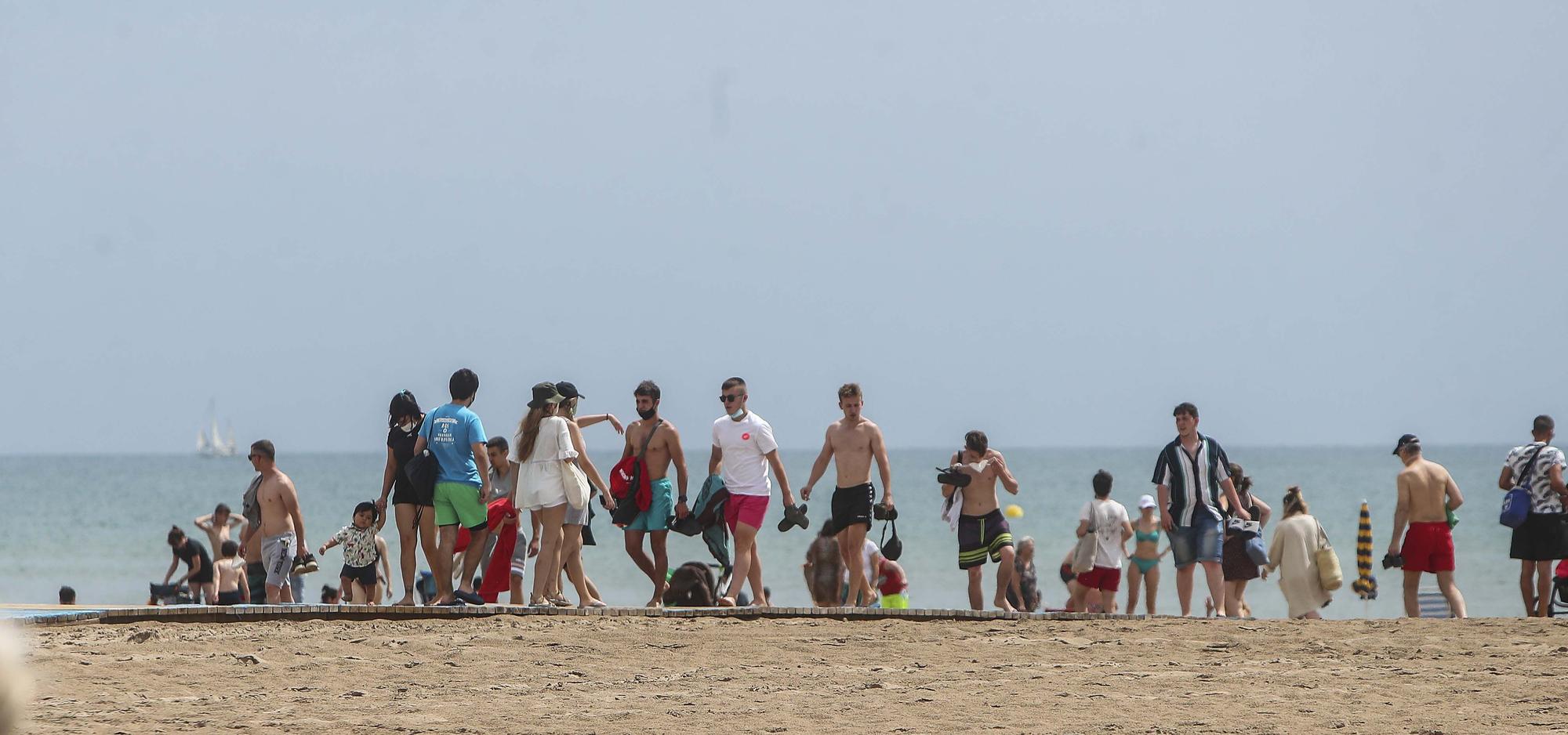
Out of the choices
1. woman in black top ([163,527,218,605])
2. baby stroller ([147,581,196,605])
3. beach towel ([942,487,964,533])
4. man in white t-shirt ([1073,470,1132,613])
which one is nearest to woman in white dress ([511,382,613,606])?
beach towel ([942,487,964,533])

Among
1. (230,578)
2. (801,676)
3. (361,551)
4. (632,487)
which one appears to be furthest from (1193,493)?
(230,578)

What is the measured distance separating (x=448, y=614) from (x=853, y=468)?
9.25 ft

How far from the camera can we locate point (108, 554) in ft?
138

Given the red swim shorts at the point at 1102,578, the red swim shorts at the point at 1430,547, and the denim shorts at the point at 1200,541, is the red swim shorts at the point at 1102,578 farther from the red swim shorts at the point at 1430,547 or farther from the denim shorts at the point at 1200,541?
the red swim shorts at the point at 1430,547

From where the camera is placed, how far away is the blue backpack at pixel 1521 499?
11.1m

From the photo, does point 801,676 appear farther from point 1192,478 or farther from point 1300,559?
point 1300,559

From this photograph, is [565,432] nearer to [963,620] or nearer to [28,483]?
[963,620]

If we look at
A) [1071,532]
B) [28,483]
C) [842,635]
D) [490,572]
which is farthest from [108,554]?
[28,483]

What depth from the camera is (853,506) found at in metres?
10.5

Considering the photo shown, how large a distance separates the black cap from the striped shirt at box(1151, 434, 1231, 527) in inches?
158

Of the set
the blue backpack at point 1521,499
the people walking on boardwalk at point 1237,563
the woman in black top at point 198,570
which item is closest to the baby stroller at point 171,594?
the woman in black top at point 198,570

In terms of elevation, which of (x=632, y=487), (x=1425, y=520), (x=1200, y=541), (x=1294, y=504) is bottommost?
(x=1200, y=541)

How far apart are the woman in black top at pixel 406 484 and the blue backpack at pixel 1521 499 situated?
747cm

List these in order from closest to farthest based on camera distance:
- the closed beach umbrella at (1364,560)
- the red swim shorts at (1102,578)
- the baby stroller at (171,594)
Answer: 1. the red swim shorts at (1102,578)
2. the closed beach umbrella at (1364,560)
3. the baby stroller at (171,594)
